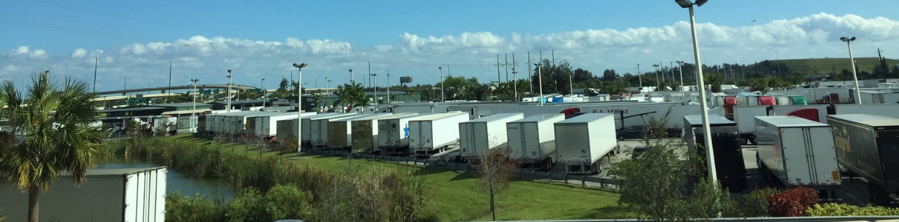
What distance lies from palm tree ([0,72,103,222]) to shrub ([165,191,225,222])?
26.8 feet

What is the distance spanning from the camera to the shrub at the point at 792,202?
11984 millimetres

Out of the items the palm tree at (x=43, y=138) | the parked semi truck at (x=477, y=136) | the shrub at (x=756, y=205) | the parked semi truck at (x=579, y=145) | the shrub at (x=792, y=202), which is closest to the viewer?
the palm tree at (x=43, y=138)

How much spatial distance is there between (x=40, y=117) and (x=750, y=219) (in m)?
16.0

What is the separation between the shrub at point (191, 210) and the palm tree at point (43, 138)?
8.16 meters

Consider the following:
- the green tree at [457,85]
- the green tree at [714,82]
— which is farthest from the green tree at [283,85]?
the green tree at [714,82]

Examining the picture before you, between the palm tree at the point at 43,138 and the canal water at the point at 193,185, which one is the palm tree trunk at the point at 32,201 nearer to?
the palm tree at the point at 43,138

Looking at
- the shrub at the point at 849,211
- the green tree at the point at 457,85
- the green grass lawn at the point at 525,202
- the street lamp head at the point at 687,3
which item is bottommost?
the green grass lawn at the point at 525,202

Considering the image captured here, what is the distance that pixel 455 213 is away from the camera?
53.9 feet

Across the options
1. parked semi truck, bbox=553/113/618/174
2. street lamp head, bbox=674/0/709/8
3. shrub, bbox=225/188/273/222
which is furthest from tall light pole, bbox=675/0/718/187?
shrub, bbox=225/188/273/222

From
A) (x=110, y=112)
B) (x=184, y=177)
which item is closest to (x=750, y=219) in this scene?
(x=184, y=177)

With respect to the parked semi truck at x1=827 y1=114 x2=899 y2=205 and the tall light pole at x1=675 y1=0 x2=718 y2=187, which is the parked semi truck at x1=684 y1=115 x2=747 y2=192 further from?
the tall light pole at x1=675 y1=0 x2=718 y2=187

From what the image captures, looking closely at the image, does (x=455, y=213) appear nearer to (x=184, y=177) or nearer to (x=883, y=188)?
(x=883, y=188)

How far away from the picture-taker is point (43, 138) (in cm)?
833

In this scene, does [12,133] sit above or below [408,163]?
above
